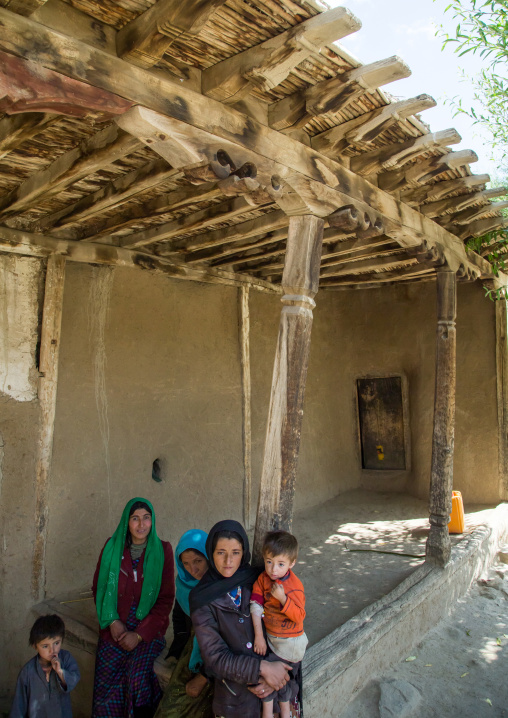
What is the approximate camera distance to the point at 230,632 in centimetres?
247

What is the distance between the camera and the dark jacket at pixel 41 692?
9.18ft

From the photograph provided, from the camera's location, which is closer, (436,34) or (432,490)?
(436,34)

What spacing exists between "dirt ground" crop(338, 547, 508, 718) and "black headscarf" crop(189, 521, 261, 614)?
1340 millimetres

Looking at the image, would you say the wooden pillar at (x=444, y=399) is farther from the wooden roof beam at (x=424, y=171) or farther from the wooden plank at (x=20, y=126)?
the wooden plank at (x=20, y=126)

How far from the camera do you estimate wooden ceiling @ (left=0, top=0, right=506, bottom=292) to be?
6.72ft

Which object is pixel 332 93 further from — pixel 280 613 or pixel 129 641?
pixel 129 641

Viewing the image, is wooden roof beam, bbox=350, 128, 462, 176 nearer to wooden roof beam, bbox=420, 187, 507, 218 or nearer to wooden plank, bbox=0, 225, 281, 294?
wooden roof beam, bbox=420, 187, 507, 218

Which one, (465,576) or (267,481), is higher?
(267,481)

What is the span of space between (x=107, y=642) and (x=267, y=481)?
1.50 m

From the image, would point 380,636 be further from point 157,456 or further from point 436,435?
point 157,456

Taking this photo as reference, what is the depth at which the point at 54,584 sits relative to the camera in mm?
4223

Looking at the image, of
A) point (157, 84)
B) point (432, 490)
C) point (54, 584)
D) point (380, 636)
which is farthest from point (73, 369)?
point (432, 490)

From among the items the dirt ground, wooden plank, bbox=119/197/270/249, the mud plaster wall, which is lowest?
the dirt ground


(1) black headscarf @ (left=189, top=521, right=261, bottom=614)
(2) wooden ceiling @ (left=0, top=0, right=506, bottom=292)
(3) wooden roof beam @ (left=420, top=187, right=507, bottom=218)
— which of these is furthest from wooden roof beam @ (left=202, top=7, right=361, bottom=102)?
(3) wooden roof beam @ (left=420, top=187, right=507, bottom=218)
